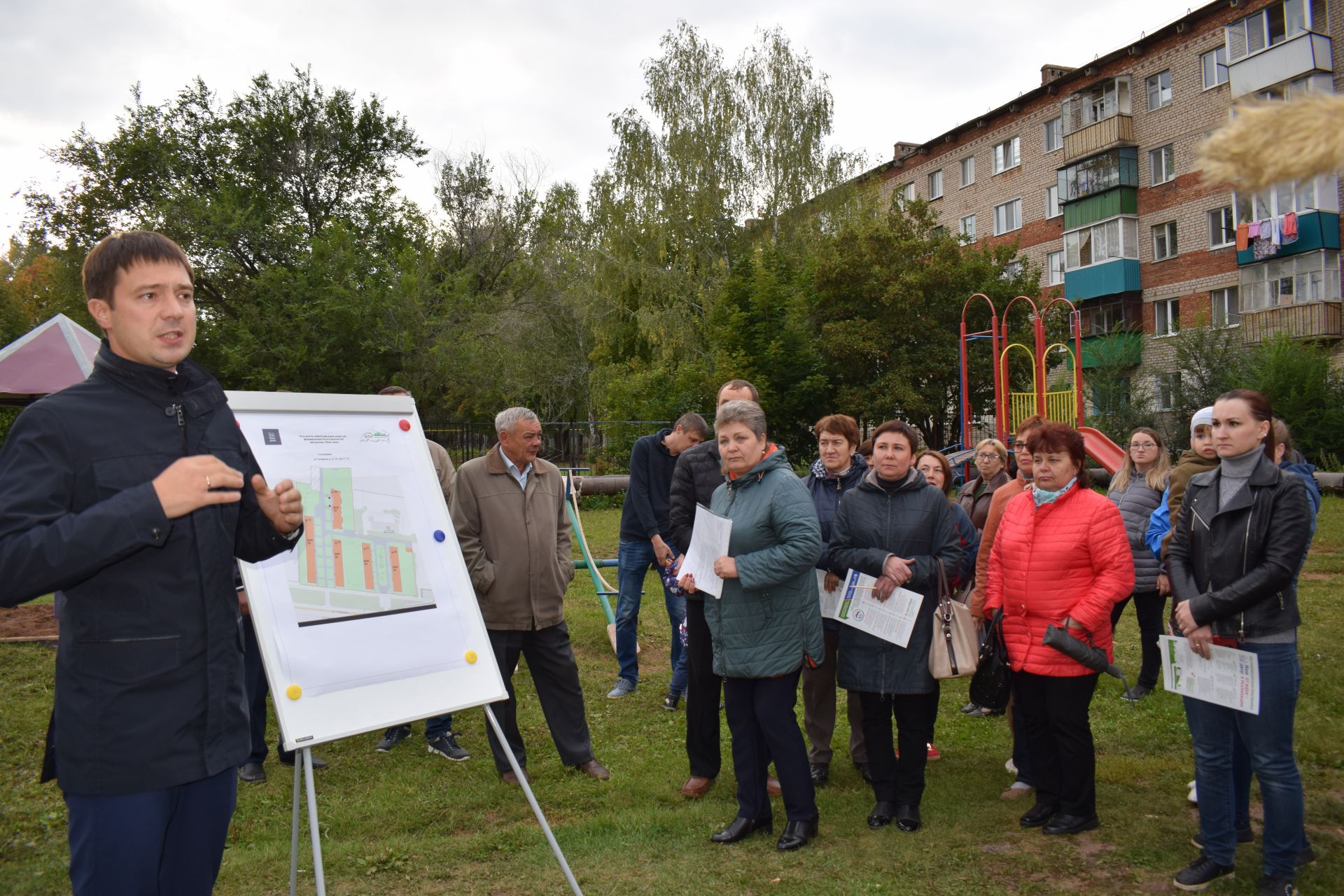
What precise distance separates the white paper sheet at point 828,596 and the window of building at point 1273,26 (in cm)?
2510

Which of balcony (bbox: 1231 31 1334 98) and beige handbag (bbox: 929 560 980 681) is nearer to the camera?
beige handbag (bbox: 929 560 980 681)

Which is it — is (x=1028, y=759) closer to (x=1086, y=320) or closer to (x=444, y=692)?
(x=444, y=692)

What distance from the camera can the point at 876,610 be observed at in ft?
14.9

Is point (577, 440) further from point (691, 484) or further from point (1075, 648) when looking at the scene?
point (1075, 648)

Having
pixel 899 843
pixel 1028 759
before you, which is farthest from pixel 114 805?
pixel 1028 759

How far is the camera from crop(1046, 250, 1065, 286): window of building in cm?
2981

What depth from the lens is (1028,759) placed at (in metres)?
4.82

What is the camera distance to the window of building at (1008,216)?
3159 cm

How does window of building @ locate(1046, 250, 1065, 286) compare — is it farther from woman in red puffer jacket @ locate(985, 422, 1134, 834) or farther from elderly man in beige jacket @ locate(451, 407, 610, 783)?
elderly man in beige jacket @ locate(451, 407, 610, 783)

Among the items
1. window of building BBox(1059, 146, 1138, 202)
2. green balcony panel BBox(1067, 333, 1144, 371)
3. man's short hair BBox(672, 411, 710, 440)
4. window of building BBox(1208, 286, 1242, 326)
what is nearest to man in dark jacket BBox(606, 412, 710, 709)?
man's short hair BBox(672, 411, 710, 440)

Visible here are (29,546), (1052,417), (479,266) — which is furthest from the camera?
(479,266)

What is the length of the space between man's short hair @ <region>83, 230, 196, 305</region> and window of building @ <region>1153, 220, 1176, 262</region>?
29762mm

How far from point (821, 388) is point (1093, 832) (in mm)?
17398

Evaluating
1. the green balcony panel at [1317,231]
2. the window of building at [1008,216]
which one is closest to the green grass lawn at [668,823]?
the green balcony panel at [1317,231]
